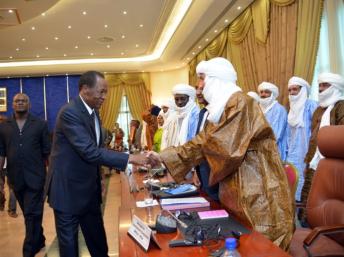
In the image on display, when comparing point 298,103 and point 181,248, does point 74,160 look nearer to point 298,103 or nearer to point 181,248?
point 181,248

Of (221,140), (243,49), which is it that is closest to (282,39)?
(243,49)

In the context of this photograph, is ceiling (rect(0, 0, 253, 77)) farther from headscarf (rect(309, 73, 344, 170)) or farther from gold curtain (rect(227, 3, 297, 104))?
headscarf (rect(309, 73, 344, 170))

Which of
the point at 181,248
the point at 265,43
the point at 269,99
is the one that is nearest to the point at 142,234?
the point at 181,248

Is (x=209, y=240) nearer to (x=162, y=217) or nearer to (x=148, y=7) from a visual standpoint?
(x=162, y=217)

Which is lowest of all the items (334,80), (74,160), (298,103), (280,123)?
(74,160)

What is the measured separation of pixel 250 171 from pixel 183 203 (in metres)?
0.40

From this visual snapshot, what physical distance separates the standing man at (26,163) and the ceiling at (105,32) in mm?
3601

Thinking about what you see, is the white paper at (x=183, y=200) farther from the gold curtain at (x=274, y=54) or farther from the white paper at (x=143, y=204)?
the gold curtain at (x=274, y=54)

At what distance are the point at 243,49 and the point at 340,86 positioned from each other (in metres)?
3.34

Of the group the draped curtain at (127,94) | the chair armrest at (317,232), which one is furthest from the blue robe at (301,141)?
the draped curtain at (127,94)

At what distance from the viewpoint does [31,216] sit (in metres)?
3.22

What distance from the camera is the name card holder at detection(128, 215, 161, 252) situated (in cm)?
133

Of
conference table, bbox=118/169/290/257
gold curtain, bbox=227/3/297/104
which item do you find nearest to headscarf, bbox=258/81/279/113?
gold curtain, bbox=227/3/297/104

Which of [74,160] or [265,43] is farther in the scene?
[265,43]
